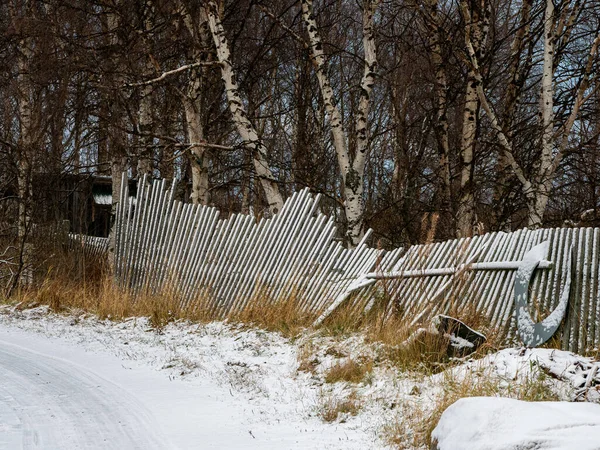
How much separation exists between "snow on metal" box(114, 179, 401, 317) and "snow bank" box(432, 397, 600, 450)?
3376 mm

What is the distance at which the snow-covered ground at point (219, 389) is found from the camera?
432 centimetres

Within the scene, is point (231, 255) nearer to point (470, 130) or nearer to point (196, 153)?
point (196, 153)

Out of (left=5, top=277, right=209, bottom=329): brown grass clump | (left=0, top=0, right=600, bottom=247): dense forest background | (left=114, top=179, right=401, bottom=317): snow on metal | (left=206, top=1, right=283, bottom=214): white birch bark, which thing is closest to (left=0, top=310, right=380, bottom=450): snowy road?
(left=5, top=277, right=209, bottom=329): brown grass clump

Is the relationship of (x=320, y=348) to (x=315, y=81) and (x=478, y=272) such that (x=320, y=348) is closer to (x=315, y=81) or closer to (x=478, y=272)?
(x=478, y=272)

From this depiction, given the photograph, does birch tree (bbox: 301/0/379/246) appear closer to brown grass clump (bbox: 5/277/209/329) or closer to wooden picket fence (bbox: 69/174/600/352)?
wooden picket fence (bbox: 69/174/600/352)

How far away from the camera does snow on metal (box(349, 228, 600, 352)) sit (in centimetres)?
536

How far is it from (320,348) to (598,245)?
2.63 meters

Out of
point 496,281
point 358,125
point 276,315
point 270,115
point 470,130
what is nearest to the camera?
point 496,281

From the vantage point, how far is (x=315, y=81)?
17.2 metres

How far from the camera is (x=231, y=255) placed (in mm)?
9047

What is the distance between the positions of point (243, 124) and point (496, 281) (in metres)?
5.07

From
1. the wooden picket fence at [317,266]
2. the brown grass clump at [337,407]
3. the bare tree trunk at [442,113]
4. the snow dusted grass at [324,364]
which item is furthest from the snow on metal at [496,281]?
the bare tree trunk at [442,113]

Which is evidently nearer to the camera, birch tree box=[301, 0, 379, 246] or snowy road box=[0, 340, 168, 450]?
snowy road box=[0, 340, 168, 450]

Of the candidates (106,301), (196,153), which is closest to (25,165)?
(196,153)
